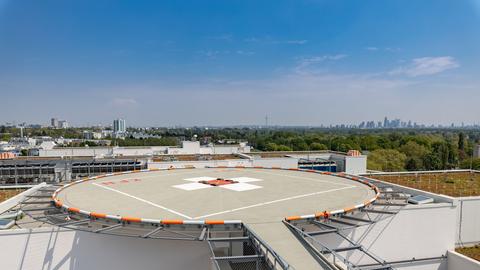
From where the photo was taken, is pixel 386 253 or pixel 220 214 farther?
pixel 386 253

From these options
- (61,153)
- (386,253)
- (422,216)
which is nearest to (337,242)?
(386,253)

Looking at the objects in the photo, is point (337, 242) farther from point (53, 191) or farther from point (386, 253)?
point (53, 191)

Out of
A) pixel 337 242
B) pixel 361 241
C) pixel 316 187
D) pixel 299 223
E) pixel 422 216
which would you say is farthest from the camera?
pixel 316 187

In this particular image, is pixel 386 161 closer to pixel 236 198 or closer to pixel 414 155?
pixel 414 155

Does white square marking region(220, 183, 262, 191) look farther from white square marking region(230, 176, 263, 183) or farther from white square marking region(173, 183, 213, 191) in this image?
white square marking region(173, 183, 213, 191)

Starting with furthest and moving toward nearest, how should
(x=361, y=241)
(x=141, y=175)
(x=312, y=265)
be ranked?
(x=141, y=175), (x=361, y=241), (x=312, y=265)

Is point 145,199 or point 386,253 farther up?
point 145,199

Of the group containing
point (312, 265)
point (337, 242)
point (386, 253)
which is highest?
point (312, 265)

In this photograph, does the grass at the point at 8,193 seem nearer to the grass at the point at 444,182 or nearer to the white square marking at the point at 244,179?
the white square marking at the point at 244,179

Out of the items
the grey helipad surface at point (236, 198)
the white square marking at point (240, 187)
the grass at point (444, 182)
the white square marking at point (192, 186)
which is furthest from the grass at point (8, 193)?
the grass at point (444, 182)
